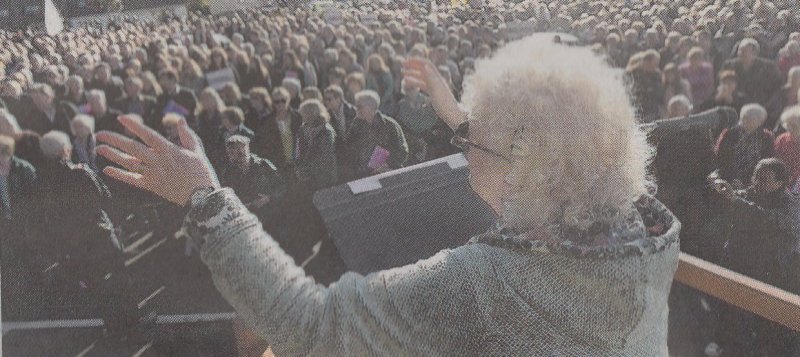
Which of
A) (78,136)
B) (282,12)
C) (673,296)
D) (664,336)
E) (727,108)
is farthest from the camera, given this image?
(282,12)

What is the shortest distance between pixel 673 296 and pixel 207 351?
5.89ft

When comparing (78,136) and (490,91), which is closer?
(490,91)

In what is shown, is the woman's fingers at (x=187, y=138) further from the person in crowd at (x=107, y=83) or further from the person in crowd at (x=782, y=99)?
the person in crowd at (x=107, y=83)

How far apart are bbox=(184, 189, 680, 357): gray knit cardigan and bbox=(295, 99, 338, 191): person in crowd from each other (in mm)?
1817

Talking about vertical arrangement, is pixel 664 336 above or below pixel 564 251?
below

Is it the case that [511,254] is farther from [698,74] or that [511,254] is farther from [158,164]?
[698,74]

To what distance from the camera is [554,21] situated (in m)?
3.04

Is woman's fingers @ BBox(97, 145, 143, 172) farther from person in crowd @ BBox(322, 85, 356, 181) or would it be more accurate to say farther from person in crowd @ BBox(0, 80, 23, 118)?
person in crowd @ BBox(0, 80, 23, 118)

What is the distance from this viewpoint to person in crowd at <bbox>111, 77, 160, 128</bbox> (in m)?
2.98

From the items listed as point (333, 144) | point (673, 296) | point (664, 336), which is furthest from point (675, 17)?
point (664, 336)

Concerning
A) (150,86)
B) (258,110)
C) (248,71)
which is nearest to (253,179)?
(258,110)

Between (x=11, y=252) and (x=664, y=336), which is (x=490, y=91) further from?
(x=11, y=252)

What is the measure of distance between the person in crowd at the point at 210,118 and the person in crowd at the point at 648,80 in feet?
6.63

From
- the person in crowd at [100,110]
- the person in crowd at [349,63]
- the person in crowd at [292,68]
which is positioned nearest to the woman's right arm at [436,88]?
the person in crowd at [100,110]
